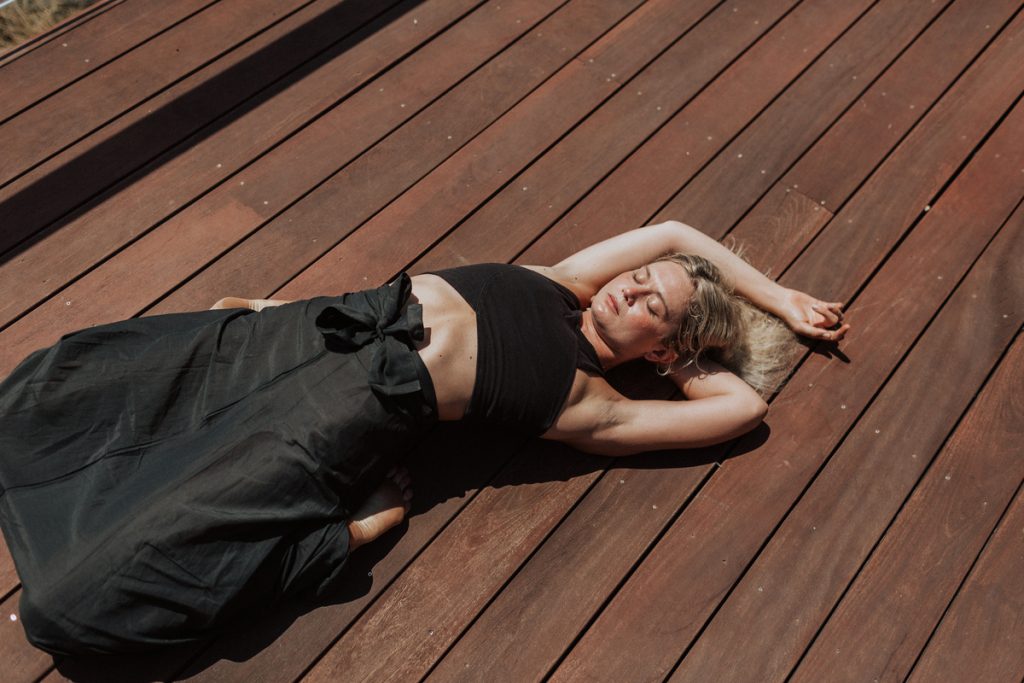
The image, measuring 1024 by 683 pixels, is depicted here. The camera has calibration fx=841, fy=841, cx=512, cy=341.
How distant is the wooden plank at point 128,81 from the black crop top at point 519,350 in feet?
4.66

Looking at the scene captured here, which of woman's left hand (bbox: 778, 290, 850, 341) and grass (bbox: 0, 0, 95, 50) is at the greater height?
grass (bbox: 0, 0, 95, 50)

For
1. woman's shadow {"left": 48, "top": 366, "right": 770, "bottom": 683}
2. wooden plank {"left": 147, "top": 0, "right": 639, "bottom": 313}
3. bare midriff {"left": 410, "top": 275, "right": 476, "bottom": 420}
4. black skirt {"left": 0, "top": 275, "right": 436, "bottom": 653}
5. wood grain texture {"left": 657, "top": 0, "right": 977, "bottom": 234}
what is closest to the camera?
black skirt {"left": 0, "top": 275, "right": 436, "bottom": 653}

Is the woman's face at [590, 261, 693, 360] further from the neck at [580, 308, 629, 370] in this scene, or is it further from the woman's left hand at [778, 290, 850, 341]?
the woman's left hand at [778, 290, 850, 341]

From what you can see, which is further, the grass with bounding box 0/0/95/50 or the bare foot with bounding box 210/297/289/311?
the grass with bounding box 0/0/95/50

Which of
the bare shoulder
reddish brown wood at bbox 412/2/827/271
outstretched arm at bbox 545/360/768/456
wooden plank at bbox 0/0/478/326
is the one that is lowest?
outstretched arm at bbox 545/360/768/456

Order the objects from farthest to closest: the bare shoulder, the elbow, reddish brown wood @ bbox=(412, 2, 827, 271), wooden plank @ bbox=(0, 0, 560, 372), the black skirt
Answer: reddish brown wood @ bbox=(412, 2, 827, 271) < wooden plank @ bbox=(0, 0, 560, 372) < the elbow < the bare shoulder < the black skirt

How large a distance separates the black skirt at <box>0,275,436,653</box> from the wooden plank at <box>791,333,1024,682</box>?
122cm

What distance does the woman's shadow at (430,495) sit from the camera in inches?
77.0

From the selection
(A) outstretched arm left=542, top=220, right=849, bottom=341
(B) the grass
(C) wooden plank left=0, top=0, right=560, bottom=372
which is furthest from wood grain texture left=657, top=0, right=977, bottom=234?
(B) the grass

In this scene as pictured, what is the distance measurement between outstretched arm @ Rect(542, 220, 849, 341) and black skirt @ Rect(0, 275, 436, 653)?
614 millimetres

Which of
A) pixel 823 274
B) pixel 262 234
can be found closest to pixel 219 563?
pixel 262 234

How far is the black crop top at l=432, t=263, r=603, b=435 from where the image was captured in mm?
2117

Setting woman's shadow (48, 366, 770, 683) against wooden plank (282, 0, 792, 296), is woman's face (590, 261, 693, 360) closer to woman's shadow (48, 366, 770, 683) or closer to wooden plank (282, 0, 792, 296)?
woman's shadow (48, 366, 770, 683)

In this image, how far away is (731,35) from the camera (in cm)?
324
